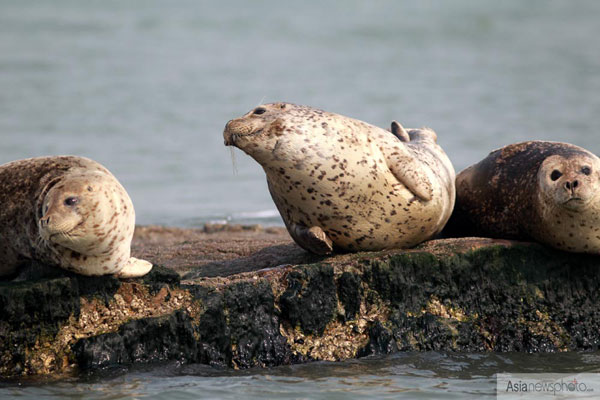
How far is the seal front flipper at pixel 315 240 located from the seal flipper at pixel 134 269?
1169 millimetres

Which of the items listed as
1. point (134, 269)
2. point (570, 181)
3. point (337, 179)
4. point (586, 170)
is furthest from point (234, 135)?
point (586, 170)

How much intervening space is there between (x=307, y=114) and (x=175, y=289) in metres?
1.58

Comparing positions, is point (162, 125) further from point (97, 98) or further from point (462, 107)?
point (462, 107)

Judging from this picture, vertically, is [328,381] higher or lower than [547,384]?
higher

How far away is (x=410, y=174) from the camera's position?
6.40 m

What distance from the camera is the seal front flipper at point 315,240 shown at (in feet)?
20.3

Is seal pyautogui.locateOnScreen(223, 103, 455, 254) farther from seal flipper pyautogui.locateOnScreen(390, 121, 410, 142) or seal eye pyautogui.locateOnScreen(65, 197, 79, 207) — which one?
seal eye pyautogui.locateOnScreen(65, 197, 79, 207)

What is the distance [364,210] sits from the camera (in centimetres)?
630

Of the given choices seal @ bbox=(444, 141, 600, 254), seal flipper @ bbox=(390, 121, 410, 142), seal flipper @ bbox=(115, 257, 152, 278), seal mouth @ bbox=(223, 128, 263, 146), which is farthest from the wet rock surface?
seal flipper @ bbox=(390, 121, 410, 142)

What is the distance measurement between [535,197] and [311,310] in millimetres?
1828

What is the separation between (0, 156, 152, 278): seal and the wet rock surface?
0.11m

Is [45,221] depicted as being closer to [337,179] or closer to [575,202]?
[337,179]

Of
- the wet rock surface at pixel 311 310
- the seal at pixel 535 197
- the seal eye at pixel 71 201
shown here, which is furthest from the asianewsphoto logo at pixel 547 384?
the seal eye at pixel 71 201

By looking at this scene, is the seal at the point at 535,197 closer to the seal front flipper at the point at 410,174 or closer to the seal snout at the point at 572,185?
the seal snout at the point at 572,185
